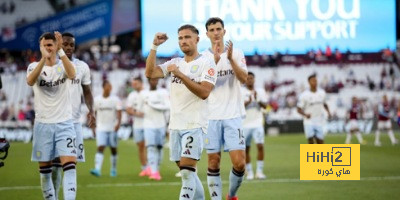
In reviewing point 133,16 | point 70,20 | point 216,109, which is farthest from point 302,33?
point 216,109

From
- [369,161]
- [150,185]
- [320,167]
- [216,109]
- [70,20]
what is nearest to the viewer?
[216,109]

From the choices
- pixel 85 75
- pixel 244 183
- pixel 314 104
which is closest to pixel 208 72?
pixel 85 75

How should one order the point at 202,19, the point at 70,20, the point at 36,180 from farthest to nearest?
the point at 70,20 → the point at 202,19 → the point at 36,180

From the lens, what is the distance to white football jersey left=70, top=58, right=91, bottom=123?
1084 centimetres

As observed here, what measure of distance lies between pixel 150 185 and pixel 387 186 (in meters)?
5.05

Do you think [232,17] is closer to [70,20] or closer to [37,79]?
[70,20]

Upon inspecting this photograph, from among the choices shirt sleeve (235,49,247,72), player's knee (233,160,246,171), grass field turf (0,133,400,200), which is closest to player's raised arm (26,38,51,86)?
shirt sleeve (235,49,247,72)

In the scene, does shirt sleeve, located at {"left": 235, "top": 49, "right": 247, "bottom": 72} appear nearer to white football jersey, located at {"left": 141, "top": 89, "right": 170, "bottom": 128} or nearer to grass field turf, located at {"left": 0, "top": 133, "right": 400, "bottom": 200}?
grass field turf, located at {"left": 0, "top": 133, "right": 400, "bottom": 200}

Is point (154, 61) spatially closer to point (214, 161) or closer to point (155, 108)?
point (214, 161)

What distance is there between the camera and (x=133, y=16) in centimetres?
5403

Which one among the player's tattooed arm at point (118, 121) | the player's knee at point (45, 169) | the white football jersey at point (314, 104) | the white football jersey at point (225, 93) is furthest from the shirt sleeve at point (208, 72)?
the white football jersey at point (314, 104)

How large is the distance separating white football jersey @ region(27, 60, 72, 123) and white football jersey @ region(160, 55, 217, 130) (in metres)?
1.80

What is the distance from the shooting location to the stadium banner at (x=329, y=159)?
12.0 m

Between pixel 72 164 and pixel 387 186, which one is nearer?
pixel 72 164
